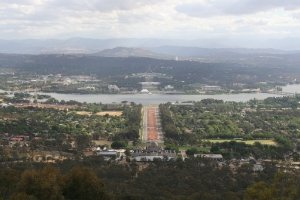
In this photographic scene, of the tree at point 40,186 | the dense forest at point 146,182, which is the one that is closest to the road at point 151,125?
the dense forest at point 146,182

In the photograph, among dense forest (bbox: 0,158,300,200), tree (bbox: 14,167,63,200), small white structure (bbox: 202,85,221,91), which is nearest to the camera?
tree (bbox: 14,167,63,200)

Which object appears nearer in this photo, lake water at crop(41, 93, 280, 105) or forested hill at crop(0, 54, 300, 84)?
lake water at crop(41, 93, 280, 105)

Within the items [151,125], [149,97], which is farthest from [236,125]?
[149,97]

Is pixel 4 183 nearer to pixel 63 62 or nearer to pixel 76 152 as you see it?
pixel 76 152

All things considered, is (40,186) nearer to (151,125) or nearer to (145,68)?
(151,125)

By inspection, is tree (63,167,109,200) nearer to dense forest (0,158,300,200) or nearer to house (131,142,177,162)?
dense forest (0,158,300,200)

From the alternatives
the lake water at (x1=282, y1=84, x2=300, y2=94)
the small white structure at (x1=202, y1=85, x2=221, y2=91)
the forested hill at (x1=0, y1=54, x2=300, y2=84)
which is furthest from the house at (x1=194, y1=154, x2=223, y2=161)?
the forested hill at (x1=0, y1=54, x2=300, y2=84)

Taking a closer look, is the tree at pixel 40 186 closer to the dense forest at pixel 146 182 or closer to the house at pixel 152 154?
the dense forest at pixel 146 182
